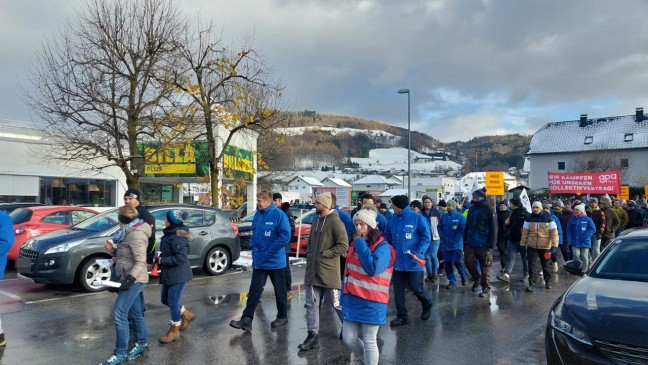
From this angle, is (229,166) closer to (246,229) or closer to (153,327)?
(246,229)

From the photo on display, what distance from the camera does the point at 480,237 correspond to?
8828 mm

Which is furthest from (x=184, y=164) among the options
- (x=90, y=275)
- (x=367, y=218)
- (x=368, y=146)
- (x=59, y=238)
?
(x=368, y=146)

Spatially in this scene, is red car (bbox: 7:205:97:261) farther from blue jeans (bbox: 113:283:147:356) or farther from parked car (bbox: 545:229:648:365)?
parked car (bbox: 545:229:648:365)

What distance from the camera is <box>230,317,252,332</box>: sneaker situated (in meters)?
6.17

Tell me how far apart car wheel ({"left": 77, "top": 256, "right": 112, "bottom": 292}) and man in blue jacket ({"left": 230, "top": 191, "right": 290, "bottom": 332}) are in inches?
161

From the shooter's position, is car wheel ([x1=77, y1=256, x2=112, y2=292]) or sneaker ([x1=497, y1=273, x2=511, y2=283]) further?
sneaker ([x1=497, y1=273, x2=511, y2=283])

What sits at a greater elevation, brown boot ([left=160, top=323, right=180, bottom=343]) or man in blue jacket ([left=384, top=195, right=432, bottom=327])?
man in blue jacket ([left=384, top=195, right=432, bottom=327])

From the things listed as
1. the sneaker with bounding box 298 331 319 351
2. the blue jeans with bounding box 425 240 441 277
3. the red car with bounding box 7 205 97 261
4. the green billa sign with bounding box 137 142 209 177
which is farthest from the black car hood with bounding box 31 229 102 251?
the green billa sign with bounding box 137 142 209 177

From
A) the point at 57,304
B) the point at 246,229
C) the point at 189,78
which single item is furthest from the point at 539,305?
the point at 189,78

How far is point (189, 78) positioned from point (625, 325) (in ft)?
52.6

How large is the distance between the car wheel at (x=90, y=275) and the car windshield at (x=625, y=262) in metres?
8.02

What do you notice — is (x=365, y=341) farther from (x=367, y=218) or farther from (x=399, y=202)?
(x=399, y=202)

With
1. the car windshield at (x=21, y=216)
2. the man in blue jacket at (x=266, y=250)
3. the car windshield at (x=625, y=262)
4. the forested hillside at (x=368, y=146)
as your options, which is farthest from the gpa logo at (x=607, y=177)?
the forested hillside at (x=368, y=146)

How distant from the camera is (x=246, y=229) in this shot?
14.8 metres
